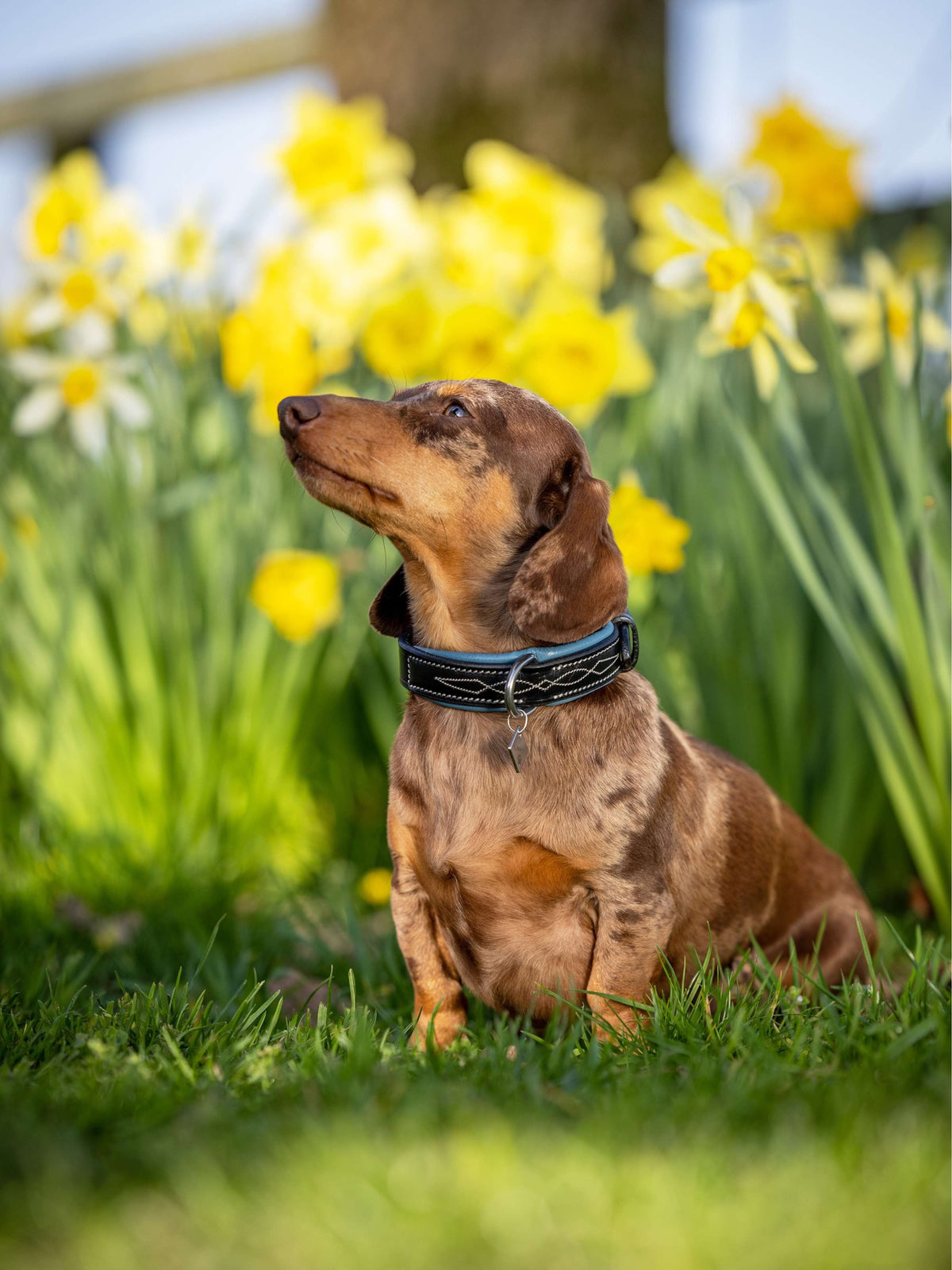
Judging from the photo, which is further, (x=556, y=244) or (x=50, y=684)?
(x=556, y=244)

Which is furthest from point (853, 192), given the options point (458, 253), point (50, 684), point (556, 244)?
point (50, 684)

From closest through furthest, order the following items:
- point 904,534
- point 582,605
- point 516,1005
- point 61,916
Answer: point 582,605 < point 516,1005 < point 904,534 < point 61,916

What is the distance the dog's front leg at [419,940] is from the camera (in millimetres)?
1875

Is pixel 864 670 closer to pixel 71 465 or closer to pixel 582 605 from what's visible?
pixel 582 605

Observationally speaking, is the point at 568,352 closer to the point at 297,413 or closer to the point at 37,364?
the point at 297,413

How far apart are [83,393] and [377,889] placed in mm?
1590

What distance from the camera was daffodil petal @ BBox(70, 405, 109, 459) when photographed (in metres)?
3.06

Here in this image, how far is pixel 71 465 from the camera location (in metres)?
3.25

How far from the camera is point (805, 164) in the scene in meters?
3.28

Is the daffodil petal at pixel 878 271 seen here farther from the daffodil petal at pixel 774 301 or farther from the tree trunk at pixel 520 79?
the tree trunk at pixel 520 79

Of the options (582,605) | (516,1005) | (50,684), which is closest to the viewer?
(582,605)

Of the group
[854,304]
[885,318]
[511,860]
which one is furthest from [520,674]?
[854,304]

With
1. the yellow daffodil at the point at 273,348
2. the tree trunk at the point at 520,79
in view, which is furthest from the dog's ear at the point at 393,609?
the tree trunk at the point at 520,79

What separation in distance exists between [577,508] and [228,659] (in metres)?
1.64
